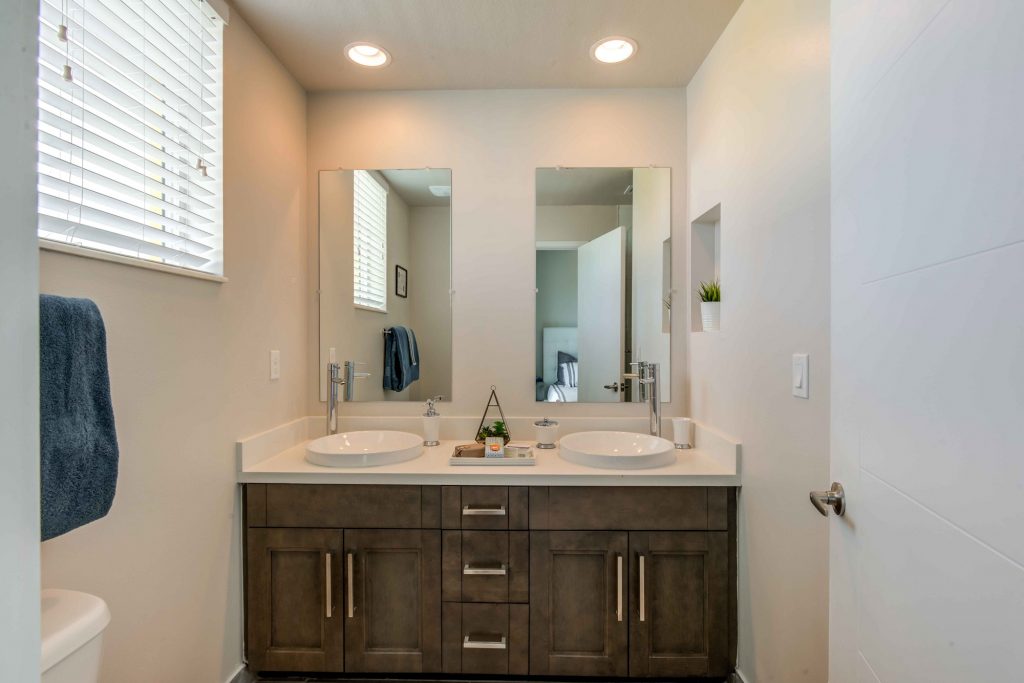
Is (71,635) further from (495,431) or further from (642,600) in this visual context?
(642,600)

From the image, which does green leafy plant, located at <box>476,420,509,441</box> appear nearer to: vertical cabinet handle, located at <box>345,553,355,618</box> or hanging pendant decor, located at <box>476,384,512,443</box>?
hanging pendant decor, located at <box>476,384,512,443</box>

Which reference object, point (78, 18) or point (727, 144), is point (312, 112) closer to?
point (78, 18)

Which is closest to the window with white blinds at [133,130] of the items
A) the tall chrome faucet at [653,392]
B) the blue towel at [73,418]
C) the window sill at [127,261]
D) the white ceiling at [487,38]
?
the window sill at [127,261]

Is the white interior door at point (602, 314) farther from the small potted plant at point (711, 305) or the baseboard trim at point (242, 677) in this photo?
the baseboard trim at point (242, 677)

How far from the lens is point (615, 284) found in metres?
2.09

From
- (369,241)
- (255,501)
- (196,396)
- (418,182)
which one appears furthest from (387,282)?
(255,501)

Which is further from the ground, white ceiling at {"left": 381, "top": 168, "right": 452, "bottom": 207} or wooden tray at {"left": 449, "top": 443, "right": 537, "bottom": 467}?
white ceiling at {"left": 381, "top": 168, "right": 452, "bottom": 207}

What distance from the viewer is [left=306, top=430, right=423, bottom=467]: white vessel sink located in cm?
163

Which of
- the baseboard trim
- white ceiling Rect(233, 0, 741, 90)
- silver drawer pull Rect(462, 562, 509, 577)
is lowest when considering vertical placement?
the baseboard trim

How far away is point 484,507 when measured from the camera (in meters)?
1.60

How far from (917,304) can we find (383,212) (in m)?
1.97

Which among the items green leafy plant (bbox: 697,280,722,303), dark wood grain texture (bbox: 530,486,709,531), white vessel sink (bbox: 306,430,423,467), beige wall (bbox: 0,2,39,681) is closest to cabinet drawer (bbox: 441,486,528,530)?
dark wood grain texture (bbox: 530,486,709,531)

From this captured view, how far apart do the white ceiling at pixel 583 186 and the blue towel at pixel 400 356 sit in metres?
0.87

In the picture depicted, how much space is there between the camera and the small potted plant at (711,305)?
70.6 inches
